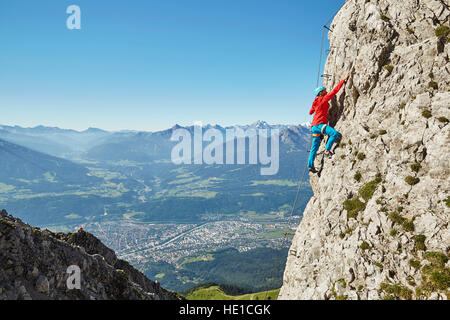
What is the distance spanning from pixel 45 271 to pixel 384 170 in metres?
27.1

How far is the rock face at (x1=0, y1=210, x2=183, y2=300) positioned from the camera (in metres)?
16.2

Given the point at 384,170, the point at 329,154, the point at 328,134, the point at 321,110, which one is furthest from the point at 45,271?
the point at 321,110

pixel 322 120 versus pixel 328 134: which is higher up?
pixel 322 120

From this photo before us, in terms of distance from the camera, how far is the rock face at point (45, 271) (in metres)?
16.2

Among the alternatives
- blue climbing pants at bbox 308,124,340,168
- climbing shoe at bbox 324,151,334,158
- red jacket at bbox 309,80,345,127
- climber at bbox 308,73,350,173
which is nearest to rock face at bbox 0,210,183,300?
blue climbing pants at bbox 308,124,340,168

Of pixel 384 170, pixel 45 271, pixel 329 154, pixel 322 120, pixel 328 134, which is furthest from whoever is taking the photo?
pixel 329 154

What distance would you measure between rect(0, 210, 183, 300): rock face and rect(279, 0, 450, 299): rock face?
17709mm

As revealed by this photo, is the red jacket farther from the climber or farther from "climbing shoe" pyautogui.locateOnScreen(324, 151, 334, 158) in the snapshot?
"climbing shoe" pyautogui.locateOnScreen(324, 151, 334, 158)

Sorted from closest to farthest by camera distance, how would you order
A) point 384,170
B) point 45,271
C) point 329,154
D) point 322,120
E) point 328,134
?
1. point 384,170
2. point 45,271
3. point 328,134
4. point 322,120
5. point 329,154

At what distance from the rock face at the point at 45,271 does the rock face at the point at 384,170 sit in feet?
58.1

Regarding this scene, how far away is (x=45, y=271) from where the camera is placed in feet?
60.6

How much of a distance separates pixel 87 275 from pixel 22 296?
7844mm

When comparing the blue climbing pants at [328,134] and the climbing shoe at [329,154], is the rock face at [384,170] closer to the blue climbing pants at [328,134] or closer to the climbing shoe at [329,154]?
the climbing shoe at [329,154]

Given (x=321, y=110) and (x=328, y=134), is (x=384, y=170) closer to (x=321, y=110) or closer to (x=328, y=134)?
(x=328, y=134)
